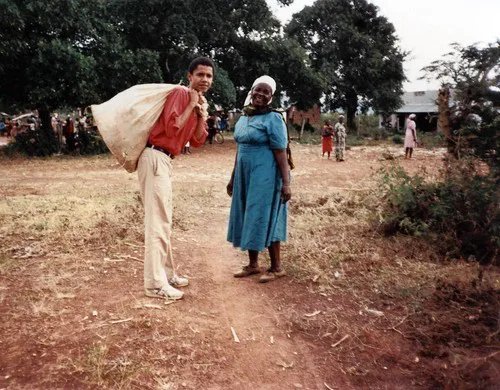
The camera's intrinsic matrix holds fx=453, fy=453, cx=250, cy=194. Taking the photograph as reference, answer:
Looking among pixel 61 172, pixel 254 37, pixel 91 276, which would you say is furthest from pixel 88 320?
pixel 254 37

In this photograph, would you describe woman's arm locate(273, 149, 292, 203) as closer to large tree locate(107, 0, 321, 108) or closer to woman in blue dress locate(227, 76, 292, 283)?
woman in blue dress locate(227, 76, 292, 283)

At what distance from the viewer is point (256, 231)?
12.6 feet

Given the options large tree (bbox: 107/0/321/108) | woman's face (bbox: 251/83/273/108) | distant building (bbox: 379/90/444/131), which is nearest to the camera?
woman's face (bbox: 251/83/273/108)

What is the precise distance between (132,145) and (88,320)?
129cm

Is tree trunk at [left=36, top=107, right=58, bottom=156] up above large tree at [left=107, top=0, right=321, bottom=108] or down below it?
below

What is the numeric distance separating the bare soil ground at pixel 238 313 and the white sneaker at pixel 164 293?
0.06 meters

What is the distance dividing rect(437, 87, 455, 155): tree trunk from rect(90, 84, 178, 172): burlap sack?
2.82 metres

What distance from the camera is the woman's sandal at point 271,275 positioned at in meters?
4.00

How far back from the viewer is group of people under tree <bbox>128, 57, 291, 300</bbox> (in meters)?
3.37

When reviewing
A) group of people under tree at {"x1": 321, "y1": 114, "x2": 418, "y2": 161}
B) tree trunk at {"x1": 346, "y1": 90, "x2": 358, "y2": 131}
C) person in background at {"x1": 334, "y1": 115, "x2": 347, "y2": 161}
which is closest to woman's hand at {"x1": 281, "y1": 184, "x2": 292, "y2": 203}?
group of people under tree at {"x1": 321, "y1": 114, "x2": 418, "y2": 161}

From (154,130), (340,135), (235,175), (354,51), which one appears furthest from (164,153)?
(354,51)

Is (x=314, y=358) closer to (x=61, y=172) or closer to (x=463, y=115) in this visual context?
(x=463, y=115)

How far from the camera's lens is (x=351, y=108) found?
35125 millimetres

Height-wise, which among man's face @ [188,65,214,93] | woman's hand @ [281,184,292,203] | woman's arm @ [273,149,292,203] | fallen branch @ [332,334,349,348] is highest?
man's face @ [188,65,214,93]
